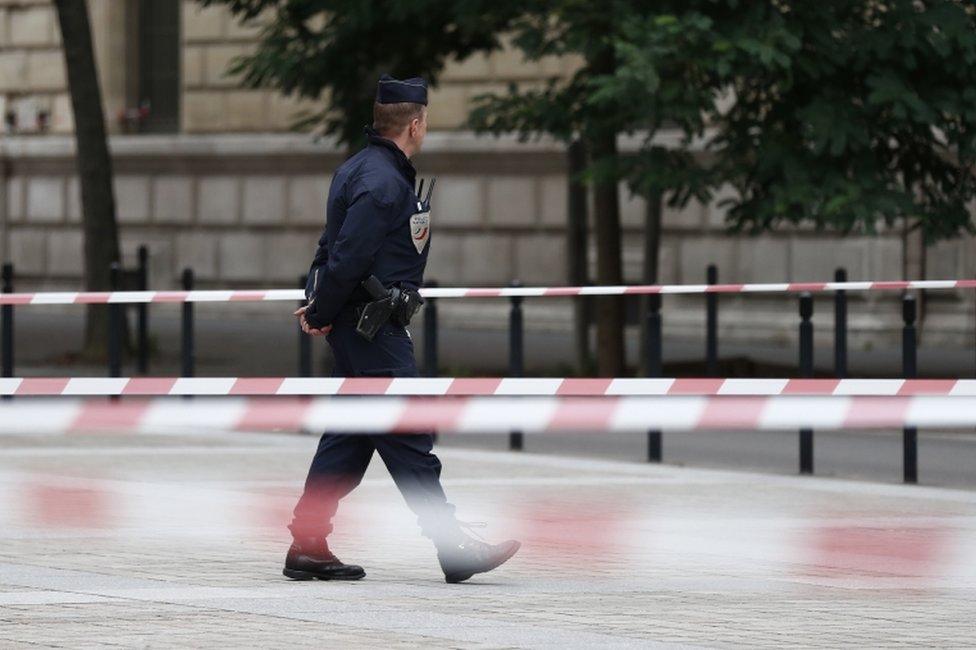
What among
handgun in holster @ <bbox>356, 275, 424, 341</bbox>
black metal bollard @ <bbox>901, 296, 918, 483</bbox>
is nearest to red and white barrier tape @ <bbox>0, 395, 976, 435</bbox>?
handgun in holster @ <bbox>356, 275, 424, 341</bbox>

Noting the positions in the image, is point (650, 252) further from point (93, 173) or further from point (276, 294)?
point (276, 294)

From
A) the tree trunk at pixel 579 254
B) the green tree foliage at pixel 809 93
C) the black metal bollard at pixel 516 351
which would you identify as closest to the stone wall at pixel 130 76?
the tree trunk at pixel 579 254

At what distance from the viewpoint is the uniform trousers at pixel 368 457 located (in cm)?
853

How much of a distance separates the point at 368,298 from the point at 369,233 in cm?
24

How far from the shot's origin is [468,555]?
8516 mm

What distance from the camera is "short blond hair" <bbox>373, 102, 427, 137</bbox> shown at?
866cm

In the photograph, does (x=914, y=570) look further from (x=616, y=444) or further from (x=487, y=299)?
(x=487, y=299)

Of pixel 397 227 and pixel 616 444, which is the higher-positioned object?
pixel 397 227

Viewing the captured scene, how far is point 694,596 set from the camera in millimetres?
8273

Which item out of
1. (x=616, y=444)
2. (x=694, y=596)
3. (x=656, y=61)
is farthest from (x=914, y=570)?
(x=656, y=61)

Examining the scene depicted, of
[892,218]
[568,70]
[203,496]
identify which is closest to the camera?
[203,496]

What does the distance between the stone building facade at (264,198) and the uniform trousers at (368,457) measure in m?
15.2

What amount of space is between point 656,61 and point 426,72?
515 cm

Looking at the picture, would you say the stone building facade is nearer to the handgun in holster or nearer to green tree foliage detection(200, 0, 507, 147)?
green tree foliage detection(200, 0, 507, 147)
